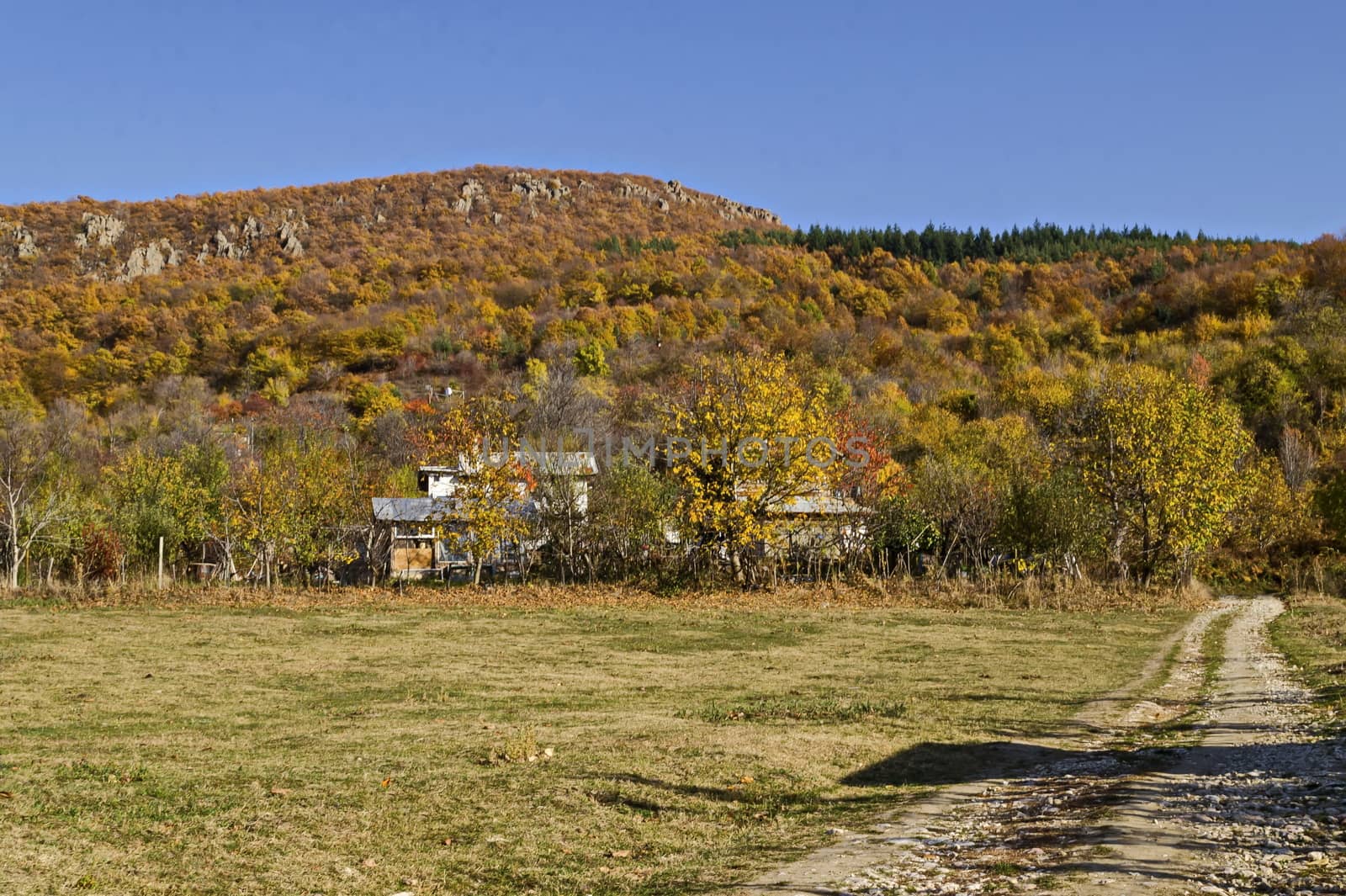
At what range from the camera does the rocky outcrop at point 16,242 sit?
127 metres

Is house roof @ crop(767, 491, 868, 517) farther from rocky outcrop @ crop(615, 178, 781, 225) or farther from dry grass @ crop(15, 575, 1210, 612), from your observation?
rocky outcrop @ crop(615, 178, 781, 225)

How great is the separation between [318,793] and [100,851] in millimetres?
1962

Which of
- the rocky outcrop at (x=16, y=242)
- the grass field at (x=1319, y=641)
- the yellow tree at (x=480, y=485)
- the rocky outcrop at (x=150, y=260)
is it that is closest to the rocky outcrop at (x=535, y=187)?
the rocky outcrop at (x=150, y=260)

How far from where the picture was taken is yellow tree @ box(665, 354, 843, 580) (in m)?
33.0

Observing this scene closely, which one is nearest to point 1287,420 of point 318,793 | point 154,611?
point 154,611

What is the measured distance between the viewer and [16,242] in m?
130

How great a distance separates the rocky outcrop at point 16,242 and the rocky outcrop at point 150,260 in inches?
499

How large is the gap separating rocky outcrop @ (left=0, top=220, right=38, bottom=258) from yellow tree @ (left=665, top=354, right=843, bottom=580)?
126 metres

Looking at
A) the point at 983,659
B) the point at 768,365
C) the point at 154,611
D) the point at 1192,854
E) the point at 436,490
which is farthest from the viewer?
the point at 436,490

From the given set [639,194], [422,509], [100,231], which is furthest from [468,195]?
[422,509]

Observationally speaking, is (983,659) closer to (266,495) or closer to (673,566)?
(673,566)

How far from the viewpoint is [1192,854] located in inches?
252

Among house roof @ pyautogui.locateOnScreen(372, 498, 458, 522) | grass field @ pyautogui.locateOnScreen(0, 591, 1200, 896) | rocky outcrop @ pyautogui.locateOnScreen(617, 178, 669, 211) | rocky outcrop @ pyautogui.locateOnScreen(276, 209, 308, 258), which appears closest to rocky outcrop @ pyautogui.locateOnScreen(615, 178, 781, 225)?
rocky outcrop @ pyautogui.locateOnScreen(617, 178, 669, 211)

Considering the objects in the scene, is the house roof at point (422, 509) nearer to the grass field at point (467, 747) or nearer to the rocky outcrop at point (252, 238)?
the grass field at point (467, 747)
